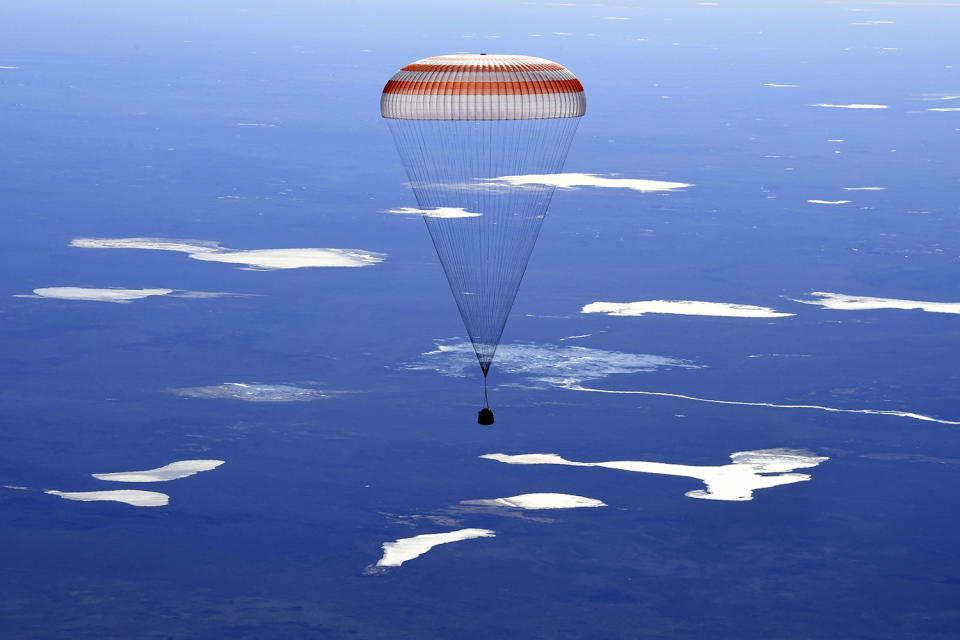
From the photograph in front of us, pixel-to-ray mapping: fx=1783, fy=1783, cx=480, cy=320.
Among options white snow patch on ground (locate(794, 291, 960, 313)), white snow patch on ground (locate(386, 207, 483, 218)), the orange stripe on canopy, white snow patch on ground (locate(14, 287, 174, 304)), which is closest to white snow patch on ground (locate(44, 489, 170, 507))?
the orange stripe on canopy

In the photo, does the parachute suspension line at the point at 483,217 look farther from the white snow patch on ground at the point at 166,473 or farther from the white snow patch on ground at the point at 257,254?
the white snow patch on ground at the point at 166,473

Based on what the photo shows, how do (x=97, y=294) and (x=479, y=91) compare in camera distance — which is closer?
(x=479, y=91)

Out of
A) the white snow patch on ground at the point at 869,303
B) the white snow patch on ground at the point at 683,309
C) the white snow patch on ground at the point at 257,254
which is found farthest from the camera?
the white snow patch on ground at the point at 257,254

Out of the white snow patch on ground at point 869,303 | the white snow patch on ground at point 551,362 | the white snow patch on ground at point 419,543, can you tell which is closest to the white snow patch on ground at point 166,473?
the white snow patch on ground at point 419,543

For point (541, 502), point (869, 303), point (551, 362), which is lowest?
point (541, 502)

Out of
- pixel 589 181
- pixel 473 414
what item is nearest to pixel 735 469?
pixel 473 414

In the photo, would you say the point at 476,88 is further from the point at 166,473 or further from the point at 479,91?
the point at 166,473

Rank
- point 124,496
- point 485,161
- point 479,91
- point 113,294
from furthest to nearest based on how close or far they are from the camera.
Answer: point 485,161
point 113,294
point 124,496
point 479,91
